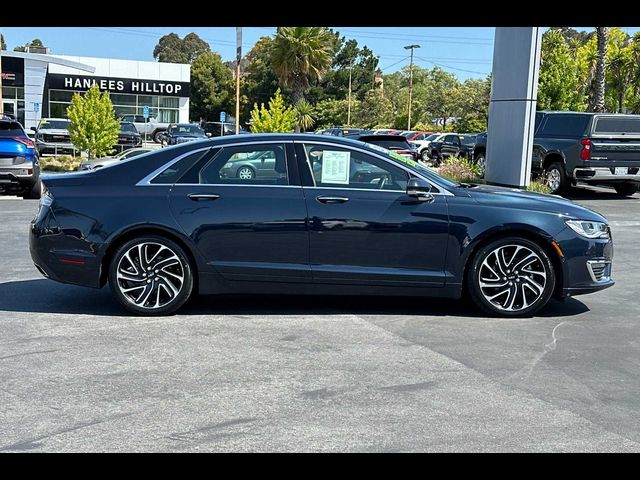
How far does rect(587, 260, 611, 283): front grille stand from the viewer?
679cm

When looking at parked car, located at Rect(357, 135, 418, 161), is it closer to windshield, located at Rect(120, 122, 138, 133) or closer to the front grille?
the front grille

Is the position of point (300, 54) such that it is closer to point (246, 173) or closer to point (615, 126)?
point (615, 126)

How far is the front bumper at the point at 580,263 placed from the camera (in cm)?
673

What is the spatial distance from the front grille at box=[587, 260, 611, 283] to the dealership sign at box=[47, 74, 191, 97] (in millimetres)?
54152

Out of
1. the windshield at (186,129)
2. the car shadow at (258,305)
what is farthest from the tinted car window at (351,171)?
the windshield at (186,129)

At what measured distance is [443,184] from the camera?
684 centimetres

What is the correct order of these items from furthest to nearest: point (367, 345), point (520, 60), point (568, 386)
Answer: point (520, 60) → point (367, 345) → point (568, 386)

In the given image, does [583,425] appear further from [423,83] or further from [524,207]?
[423,83]

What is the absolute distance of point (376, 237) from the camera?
6625mm

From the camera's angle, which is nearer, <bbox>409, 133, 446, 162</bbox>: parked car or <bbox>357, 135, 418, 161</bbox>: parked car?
<bbox>357, 135, 418, 161</bbox>: parked car

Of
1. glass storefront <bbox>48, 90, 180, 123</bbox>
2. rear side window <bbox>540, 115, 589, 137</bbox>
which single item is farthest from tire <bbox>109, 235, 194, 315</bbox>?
glass storefront <bbox>48, 90, 180, 123</bbox>
